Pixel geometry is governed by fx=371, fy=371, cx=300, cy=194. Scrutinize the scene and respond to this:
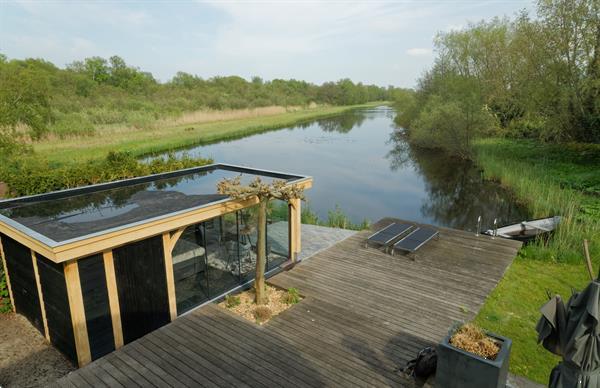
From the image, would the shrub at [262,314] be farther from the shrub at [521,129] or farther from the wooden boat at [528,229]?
the shrub at [521,129]

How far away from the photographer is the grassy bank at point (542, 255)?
19.7 feet

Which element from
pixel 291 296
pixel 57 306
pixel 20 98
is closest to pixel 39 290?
pixel 57 306

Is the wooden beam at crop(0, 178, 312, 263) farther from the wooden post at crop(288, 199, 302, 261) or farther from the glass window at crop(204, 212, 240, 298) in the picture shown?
the wooden post at crop(288, 199, 302, 261)

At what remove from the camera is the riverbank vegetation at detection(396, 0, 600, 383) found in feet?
24.8

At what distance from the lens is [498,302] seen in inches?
281

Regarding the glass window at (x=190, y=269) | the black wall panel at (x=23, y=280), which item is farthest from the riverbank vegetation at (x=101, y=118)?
the glass window at (x=190, y=269)

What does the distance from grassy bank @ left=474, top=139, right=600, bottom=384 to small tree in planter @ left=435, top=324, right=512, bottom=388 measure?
1959mm

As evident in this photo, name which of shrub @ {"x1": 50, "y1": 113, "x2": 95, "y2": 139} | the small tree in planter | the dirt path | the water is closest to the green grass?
A: the small tree in planter

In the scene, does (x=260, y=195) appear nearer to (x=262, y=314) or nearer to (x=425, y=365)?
(x=262, y=314)

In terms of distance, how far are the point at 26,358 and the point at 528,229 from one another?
11.8m

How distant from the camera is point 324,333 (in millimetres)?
Answer: 5633

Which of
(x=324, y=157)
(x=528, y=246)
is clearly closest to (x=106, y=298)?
(x=528, y=246)

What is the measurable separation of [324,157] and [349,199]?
36.3ft

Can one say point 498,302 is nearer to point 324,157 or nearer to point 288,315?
point 288,315
